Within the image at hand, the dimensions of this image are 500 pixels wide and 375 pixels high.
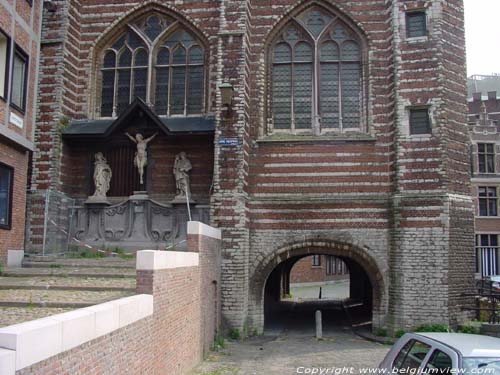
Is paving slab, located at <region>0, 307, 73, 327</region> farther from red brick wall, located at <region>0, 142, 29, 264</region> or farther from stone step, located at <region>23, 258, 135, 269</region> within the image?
red brick wall, located at <region>0, 142, 29, 264</region>

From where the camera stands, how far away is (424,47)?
1600cm

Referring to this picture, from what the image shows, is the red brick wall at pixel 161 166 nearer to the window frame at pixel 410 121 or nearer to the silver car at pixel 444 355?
the window frame at pixel 410 121

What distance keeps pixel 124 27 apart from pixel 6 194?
7201 mm

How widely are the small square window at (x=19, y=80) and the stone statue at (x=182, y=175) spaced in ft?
15.4

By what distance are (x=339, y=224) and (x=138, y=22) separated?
963cm

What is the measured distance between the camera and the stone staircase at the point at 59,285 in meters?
8.65

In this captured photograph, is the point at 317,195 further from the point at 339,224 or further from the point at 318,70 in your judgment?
the point at 318,70

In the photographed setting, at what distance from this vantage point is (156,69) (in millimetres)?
18297

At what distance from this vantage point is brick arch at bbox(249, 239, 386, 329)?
51.7ft

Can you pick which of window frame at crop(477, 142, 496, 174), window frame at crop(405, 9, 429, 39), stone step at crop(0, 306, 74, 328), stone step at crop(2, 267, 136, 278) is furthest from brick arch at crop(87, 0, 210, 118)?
window frame at crop(477, 142, 496, 174)

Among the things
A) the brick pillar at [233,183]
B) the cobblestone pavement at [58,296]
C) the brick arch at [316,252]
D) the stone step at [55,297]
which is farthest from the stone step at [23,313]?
the brick arch at [316,252]

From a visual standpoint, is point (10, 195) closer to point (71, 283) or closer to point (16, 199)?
point (16, 199)

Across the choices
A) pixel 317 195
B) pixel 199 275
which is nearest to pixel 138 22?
pixel 317 195

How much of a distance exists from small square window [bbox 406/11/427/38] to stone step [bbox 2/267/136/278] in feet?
35.3
